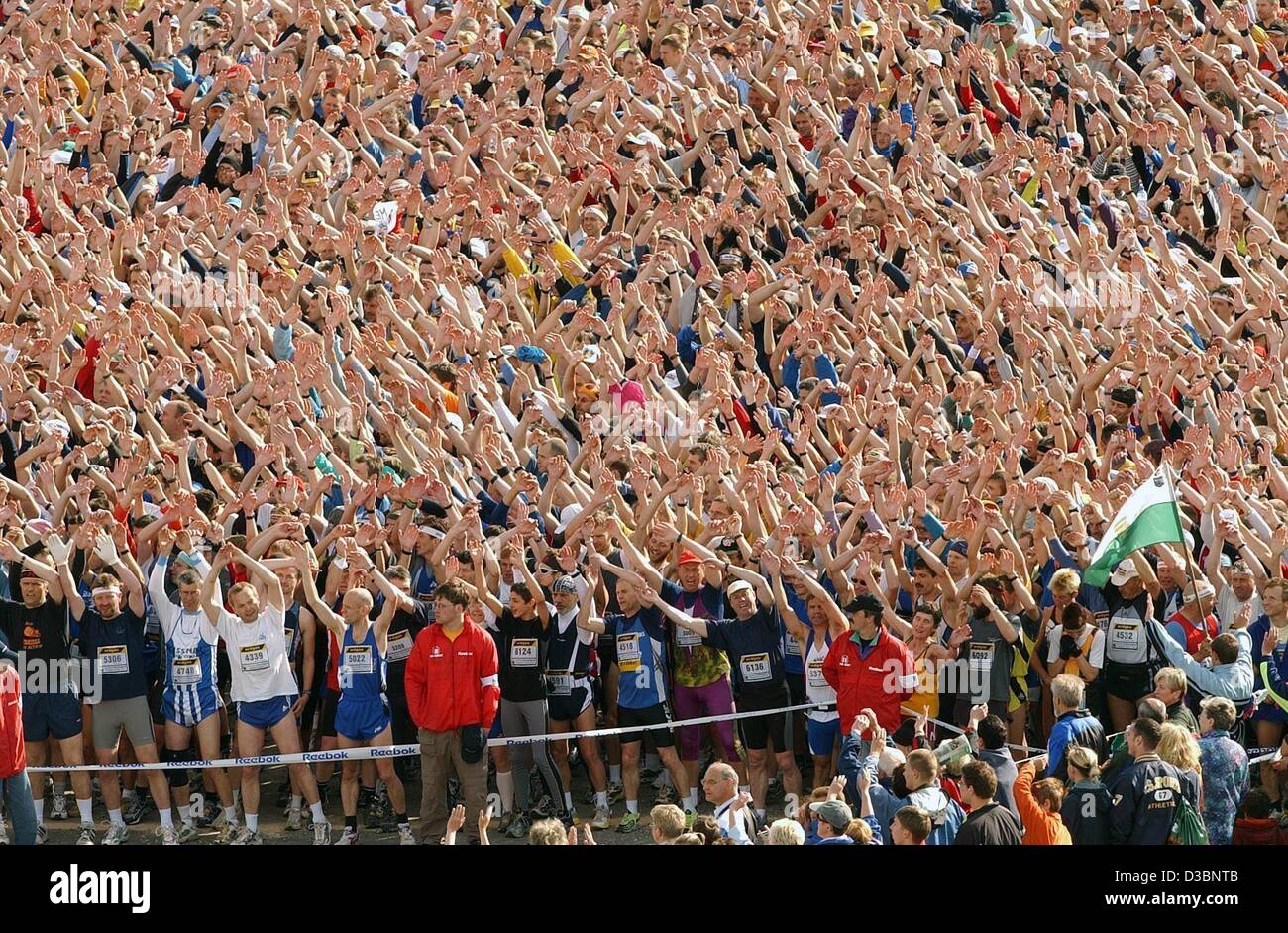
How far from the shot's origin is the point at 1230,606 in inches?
480

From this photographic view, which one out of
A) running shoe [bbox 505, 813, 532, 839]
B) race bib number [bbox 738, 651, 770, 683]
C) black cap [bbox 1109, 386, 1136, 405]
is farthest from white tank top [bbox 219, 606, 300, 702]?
black cap [bbox 1109, 386, 1136, 405]

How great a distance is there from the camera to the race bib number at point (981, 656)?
12172 millimetres

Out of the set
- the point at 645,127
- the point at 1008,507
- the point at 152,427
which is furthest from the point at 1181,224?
the point at 152,427

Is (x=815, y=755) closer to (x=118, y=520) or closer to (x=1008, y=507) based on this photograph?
(x=1008, y=507)

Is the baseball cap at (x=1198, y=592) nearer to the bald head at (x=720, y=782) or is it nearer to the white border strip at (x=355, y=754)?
the white border strip at (x=355, y=754)

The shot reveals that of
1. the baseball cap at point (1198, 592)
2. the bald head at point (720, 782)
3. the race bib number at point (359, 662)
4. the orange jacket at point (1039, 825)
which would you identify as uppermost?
the baseball cap at point (1198, 592)

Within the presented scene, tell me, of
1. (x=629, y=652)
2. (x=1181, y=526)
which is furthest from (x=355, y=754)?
(x=1181, y=526)

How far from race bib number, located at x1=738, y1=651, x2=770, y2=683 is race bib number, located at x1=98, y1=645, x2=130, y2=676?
10.2 feet

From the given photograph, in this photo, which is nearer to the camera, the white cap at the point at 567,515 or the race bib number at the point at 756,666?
the race bib number at the point at 756,666

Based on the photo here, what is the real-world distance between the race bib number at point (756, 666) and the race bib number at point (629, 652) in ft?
1.74

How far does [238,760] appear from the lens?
12.0 m

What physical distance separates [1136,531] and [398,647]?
3.70 metres

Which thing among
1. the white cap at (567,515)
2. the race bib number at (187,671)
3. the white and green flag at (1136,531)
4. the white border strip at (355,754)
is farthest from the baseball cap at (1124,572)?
the race bib number at (187,671)

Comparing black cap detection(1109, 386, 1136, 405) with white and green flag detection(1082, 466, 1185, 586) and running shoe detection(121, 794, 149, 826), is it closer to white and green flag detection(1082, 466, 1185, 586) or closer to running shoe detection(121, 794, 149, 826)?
white and green flag detection(1082, 466, 1185, 586)
